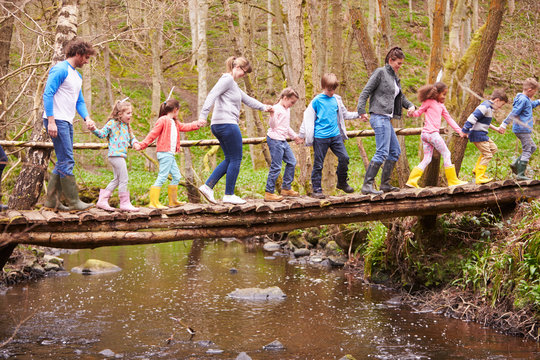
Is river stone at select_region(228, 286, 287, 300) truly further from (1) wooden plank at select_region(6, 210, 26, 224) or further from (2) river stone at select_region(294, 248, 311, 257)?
(1) wooden plank at select_region(6, 210, 26, 224)

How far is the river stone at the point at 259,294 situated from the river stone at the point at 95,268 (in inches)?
112

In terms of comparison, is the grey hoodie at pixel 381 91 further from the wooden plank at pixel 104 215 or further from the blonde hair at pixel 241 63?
the wooden plank at pixel 104 215

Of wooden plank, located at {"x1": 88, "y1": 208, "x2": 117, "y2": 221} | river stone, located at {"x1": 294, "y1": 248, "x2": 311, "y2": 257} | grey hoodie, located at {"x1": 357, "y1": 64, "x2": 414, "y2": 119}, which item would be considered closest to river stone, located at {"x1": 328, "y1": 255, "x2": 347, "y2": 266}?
river stone, located at {"x1": 294, "y1": 248, "x2": 311, "y2": 257}

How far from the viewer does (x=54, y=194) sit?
20.1 feet

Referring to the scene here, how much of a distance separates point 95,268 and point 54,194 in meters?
4.55

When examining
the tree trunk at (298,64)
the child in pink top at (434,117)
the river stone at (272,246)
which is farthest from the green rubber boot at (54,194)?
the river stone at (272,246)

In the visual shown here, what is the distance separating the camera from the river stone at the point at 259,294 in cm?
858

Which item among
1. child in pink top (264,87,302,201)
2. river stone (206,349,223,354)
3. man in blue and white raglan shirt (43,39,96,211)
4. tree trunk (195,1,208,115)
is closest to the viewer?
man in blue and white raglan shirt (43,39,96,211)

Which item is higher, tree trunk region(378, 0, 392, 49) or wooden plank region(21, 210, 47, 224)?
tree trunk region(378, 0, 392, 49)

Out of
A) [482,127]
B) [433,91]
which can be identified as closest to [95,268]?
[433,91]

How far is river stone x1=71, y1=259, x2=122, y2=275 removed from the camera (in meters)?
10.3

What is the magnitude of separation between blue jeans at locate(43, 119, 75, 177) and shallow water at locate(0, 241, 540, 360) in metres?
2.02

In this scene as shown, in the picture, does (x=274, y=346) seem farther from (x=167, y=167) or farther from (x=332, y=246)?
(x=332, y=246)

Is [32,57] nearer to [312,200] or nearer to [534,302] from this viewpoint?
[312,200]
